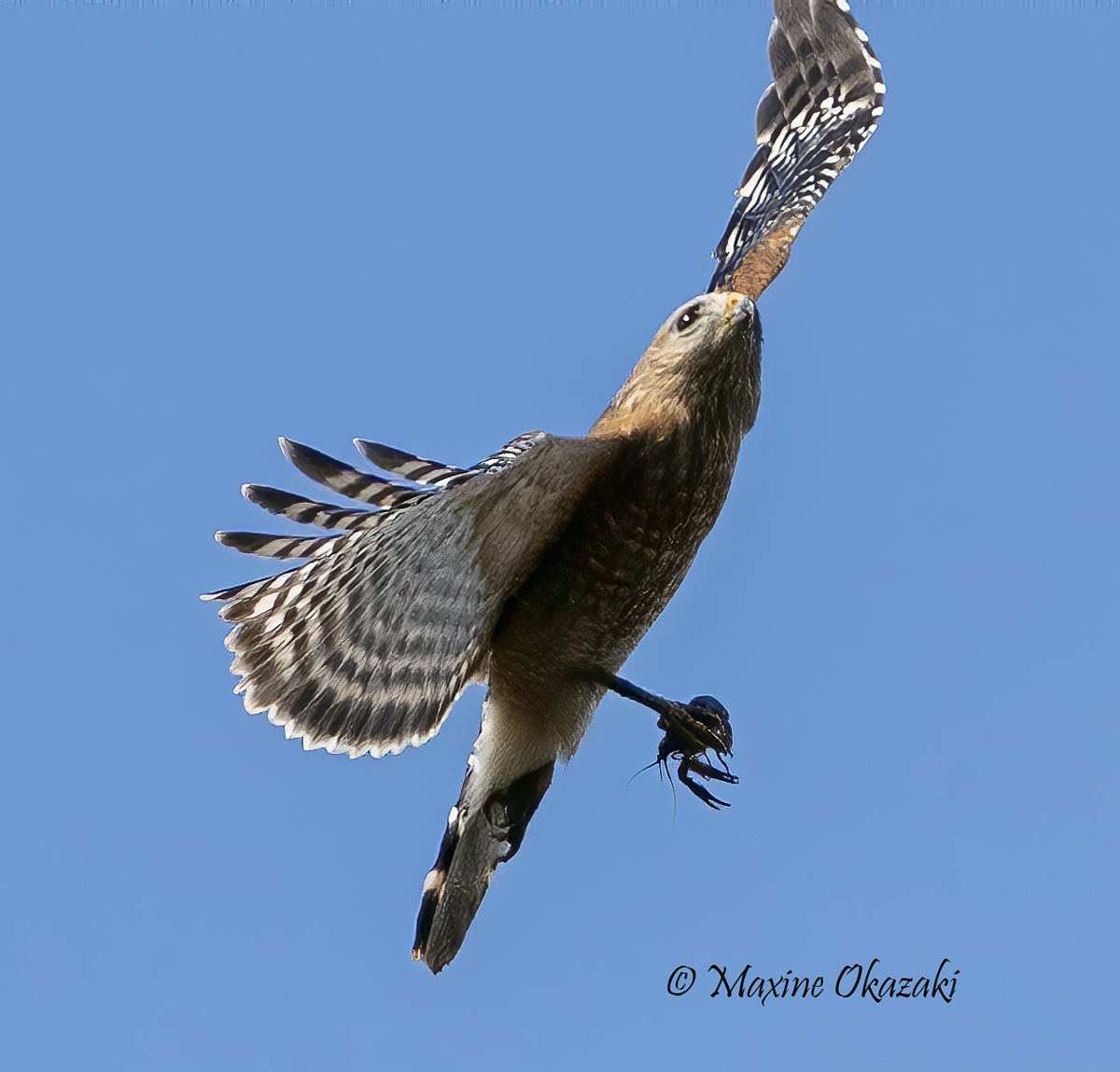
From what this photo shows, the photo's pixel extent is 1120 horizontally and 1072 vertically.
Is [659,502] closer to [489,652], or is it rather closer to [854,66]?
[489,652]

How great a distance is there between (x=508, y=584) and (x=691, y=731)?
721mm

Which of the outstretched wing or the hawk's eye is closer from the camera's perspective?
the hawk's eye

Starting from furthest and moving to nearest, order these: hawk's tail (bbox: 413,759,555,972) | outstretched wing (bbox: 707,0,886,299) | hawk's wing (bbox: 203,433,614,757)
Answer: outstretched wing (bbox: 707,0,886,299), hawk's tail (bbox: 413,759,555,972), hawk's wing (bbox: 203,433,614,757)

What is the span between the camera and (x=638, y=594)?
13.3 feet

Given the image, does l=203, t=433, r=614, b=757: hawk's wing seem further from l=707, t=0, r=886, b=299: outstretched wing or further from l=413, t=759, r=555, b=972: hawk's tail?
l=707, t=0, r=886, b=299: outstretched wing

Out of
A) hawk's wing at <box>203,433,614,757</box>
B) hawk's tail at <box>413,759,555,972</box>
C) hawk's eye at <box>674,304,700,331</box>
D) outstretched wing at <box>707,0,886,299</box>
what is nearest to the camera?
hawk's wing at <box>203,433,614,757</box>

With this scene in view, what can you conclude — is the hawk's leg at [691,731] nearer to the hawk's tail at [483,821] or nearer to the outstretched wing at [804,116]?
the hawk's tail at [483,821]

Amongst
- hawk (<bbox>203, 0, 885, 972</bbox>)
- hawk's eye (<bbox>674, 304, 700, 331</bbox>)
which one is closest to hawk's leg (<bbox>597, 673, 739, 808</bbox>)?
hawk (<bbox>203, 0, 885, 972</bbox>)

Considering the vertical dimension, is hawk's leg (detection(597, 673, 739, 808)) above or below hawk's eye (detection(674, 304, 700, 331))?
below

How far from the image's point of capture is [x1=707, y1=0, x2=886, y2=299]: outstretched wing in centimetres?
488

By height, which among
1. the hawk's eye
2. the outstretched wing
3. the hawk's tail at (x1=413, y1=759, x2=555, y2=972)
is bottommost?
the hawk's tail at (x1=413, y1=759, x2=555, y2=972)

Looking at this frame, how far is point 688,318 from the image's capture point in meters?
3.96

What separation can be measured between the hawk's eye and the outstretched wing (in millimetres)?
811

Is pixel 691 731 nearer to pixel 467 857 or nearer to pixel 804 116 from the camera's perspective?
pixel 467 857
